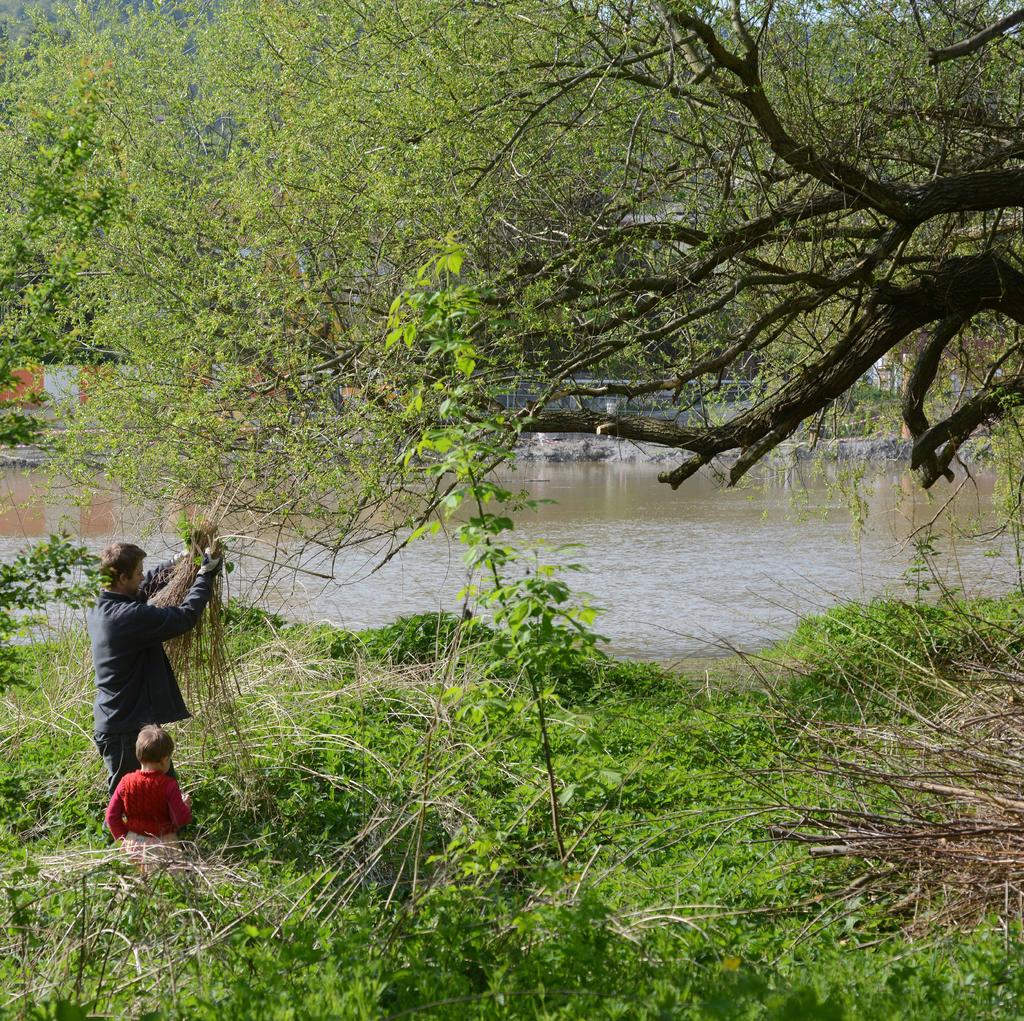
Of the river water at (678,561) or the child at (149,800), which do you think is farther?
the river water at (678,561)

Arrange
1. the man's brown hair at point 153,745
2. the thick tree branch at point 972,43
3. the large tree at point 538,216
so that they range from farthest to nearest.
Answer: the large tree at point 538,216 < the thick tree branch at point 972,43 < the man's brown hair at point 153,745

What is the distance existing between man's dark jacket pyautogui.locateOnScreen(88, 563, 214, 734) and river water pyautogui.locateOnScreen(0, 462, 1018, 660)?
284cm

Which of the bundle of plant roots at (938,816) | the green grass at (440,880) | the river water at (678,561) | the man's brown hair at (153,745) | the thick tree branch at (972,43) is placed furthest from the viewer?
the river water at (678,561)

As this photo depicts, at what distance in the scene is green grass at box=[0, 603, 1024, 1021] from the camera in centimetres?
355

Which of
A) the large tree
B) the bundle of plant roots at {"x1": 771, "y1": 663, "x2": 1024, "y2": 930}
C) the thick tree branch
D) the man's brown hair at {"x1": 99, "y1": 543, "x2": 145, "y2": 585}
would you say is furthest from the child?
the thick tree branch

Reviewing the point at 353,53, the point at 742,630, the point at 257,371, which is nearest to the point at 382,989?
the point at 257,371

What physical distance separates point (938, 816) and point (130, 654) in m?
3.70

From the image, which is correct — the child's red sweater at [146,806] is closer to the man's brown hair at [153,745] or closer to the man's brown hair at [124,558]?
the man's brown hair at [153,745]

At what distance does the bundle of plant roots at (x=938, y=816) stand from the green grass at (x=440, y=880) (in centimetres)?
16

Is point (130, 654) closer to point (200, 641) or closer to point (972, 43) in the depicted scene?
point (200, 641)

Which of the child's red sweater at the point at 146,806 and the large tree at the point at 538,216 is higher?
the large tree at the point at 538,216

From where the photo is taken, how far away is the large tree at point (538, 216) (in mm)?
7715

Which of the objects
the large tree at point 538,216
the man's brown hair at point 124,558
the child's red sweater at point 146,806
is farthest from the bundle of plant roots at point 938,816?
the large tree at point 538,216

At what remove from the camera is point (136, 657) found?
6.00 m
